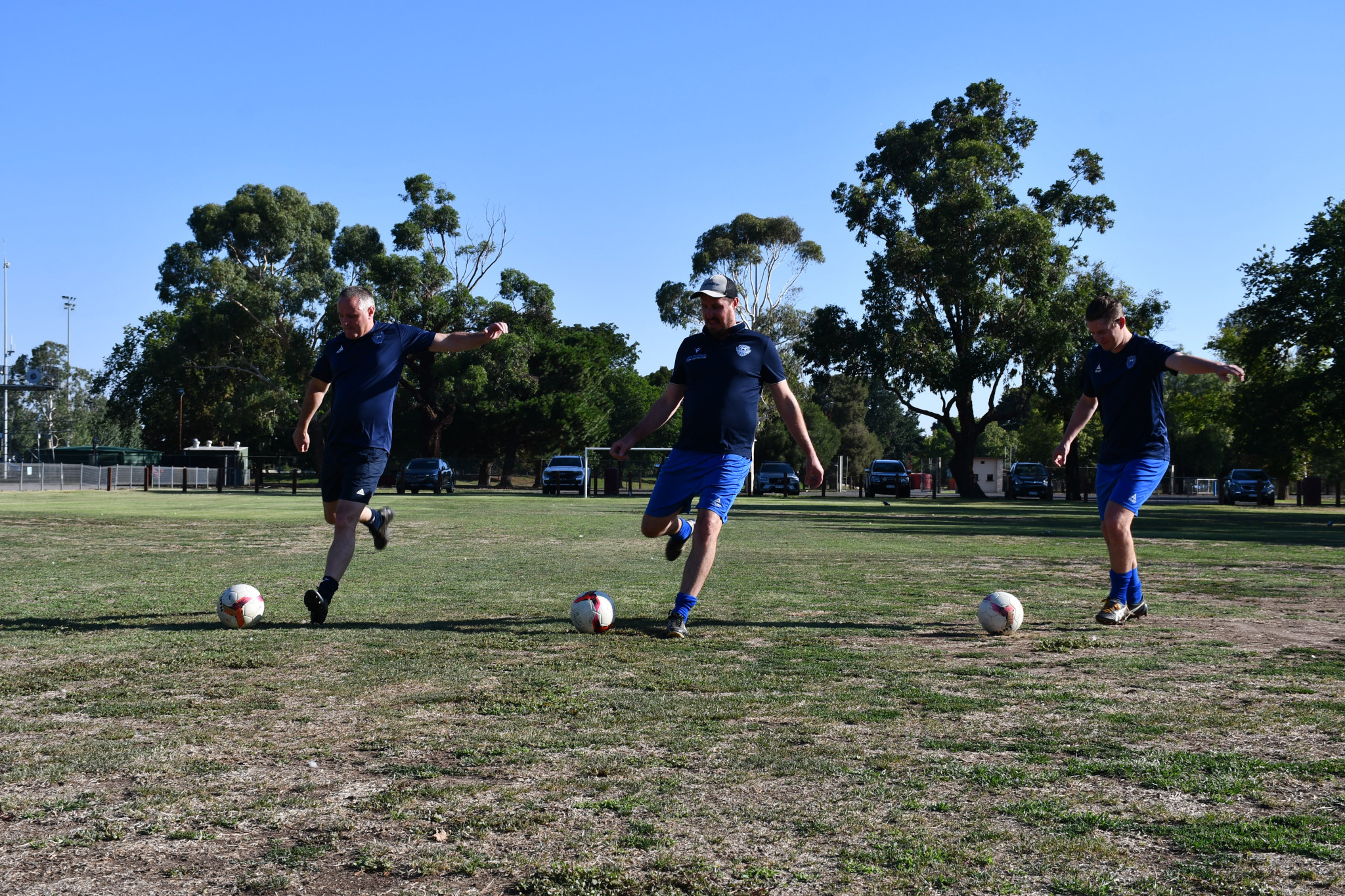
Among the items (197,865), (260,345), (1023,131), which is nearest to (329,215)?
(260,345)

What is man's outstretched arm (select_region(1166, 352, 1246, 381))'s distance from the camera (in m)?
6.88

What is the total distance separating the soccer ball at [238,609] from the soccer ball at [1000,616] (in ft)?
14.7

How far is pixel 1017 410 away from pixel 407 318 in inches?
1131

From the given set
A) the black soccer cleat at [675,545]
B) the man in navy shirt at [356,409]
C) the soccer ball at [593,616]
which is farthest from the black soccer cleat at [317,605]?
the black soccer cleat at [675,545]

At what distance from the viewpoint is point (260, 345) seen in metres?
60.8

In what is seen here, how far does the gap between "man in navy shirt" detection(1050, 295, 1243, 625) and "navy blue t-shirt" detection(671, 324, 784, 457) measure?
2279 millimetres

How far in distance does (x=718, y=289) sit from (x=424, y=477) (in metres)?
41.8

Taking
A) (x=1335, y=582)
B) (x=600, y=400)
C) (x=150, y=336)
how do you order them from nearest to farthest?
1. (x=1335, y=582)
2. (x=150, y=336)
3. (x=600, y=400)

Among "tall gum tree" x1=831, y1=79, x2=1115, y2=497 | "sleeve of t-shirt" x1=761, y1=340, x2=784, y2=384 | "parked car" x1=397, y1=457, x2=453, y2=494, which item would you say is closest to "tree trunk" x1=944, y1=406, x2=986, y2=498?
"tall gum tree" x1=831, y1=79, x2=1115, y2=497

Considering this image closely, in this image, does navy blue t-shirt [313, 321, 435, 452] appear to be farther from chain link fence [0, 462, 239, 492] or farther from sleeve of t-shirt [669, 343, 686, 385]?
chain link fence [0, 462, 239, 492]

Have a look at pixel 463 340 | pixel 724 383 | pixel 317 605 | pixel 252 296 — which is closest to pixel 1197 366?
pixel 724 383

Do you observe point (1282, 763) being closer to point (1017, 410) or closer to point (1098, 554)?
point (1098, 554)

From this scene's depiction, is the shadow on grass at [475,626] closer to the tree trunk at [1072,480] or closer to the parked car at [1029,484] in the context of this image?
the parked car at [1029,484]

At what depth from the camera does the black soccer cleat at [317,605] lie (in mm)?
6777
